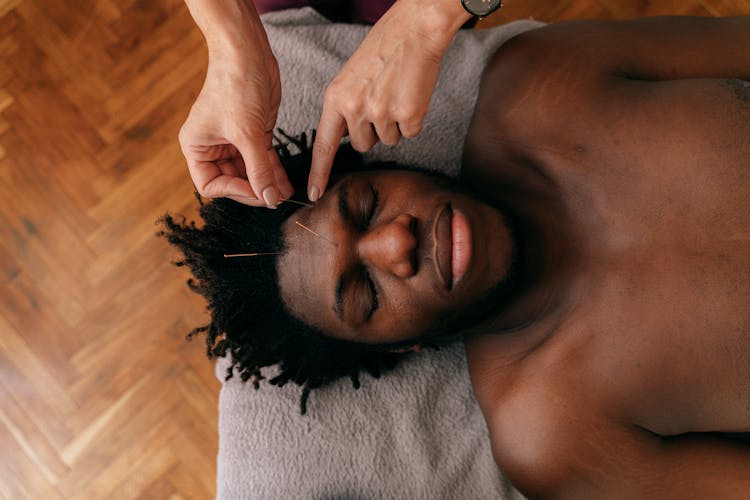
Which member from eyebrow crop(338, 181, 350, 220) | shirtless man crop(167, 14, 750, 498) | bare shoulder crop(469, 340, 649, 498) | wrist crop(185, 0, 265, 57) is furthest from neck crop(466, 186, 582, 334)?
wrist crop(185, 0, 265, 57)

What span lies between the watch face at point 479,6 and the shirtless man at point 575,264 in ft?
1.10

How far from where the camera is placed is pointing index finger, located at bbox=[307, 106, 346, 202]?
105 cm

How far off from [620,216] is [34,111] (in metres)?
1.89

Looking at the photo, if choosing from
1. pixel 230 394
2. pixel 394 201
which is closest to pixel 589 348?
pixel 394 201

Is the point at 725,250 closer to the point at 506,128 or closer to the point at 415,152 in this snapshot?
the point at 506,128

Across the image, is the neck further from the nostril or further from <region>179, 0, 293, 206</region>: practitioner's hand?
<region>179, 0, 293, 206</region>: practitioner's hand

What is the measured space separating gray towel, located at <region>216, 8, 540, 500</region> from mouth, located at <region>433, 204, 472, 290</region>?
1.51 feet

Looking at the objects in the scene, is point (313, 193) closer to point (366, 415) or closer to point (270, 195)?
point (270, 195)

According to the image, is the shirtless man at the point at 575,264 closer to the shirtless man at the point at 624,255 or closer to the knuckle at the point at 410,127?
the shirtless man at the point at 624,255

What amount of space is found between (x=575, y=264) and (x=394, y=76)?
0.57m

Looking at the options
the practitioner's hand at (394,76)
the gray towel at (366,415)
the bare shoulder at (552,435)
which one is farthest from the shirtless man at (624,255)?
the practitioner's hand at (394,76)

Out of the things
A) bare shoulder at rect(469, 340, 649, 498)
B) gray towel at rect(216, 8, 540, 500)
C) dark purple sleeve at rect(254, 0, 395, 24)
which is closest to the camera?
bare shoulder at rect(469, 340, 649, 498)

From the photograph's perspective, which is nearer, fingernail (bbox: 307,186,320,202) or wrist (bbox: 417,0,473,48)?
wrist (bbox: 417,0,473,48)

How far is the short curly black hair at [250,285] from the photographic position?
1214mm
